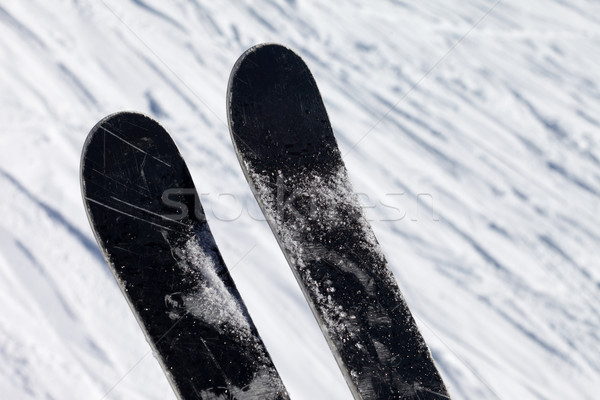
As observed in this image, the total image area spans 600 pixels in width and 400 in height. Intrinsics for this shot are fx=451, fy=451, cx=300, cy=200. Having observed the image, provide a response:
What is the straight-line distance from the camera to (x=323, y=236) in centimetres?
167

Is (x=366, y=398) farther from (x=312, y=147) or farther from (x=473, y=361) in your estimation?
(x=312, y=147)

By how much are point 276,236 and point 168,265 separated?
0.39 meters

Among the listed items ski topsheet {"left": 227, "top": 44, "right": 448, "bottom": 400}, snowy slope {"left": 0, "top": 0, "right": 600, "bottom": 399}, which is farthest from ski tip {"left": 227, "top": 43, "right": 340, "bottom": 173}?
snowy slope {"left": 0, "top": 0, "right": 600, "bottom": 399}

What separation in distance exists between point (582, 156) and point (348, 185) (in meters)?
1.21

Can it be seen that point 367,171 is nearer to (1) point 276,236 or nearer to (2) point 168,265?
(1) point 276,236

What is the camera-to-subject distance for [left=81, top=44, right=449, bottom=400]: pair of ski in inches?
60.4

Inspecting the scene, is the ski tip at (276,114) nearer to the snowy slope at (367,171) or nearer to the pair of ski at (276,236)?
the pair of ski at (276,236)

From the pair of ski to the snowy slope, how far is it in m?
0.21

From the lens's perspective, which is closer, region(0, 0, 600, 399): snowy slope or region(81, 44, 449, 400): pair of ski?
region(81, 44, 449, 400): pair of ski

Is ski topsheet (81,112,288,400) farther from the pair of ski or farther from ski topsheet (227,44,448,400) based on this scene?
ski topsheet (227,44,448,400)

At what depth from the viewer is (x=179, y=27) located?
79.4 inches

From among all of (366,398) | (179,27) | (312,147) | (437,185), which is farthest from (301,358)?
(179,27)

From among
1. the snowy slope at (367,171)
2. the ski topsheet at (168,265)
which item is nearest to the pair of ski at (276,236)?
the ski topsheet at (168,265)

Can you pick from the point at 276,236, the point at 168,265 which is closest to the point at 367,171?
the point at 276,236
